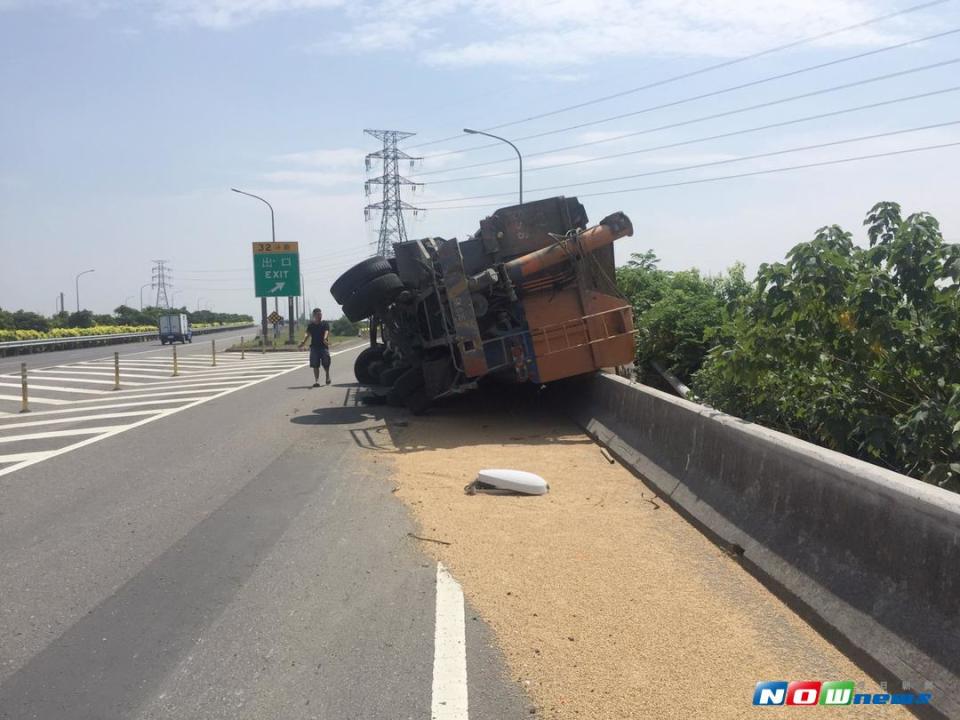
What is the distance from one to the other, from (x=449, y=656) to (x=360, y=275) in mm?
10105

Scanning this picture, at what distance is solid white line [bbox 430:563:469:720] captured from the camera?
12.4ft

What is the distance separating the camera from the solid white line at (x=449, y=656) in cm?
378

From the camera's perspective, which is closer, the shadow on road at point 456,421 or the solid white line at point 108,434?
the solid white line at point 108,434

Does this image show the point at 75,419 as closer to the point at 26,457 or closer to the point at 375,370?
the point at 26,457

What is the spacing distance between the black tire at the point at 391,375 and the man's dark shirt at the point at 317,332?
11.3ft

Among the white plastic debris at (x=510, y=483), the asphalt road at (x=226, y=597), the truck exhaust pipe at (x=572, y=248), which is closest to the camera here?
the asphalt road at (x=226, y=597)

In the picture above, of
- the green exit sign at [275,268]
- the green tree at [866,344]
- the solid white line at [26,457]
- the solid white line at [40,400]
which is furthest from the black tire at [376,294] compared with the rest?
the green exit sign at [275,268]

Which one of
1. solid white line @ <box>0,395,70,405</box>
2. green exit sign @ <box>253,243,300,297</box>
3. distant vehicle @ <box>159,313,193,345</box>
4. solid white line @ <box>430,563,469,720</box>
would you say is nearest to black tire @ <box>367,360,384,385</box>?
solid white line @ <box>0,395,70,405</box>

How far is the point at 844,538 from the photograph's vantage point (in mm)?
4539

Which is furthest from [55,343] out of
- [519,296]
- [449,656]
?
[449,656]

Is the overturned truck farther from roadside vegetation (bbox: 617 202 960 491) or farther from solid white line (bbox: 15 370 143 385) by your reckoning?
solid white line (bbox: 15 370 143 385)

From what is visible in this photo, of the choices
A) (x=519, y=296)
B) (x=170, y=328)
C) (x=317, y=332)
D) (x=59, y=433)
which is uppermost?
(x=519, y=296)

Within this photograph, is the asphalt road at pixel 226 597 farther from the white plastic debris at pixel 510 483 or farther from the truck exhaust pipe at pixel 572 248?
the truck exhaust pipe at pixel 572 248

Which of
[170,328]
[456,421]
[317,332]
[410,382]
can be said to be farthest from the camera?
[170,328]
